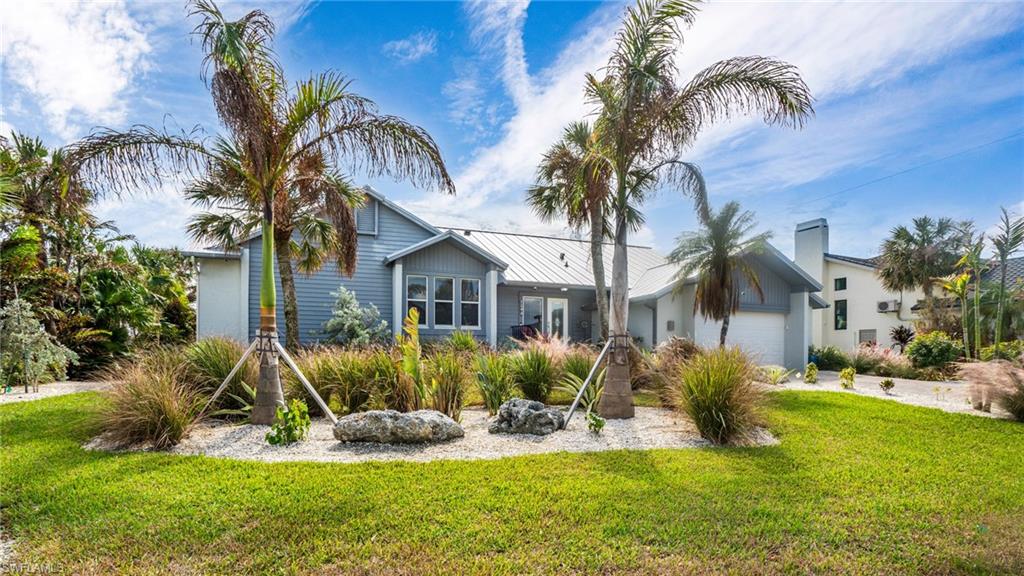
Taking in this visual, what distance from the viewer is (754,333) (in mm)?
19344

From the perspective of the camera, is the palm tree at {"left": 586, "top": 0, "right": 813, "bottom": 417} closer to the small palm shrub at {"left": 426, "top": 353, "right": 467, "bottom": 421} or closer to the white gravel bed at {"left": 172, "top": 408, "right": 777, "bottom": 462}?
the white gravel bed at {"left": 172, "top": 408, "right": 777, "bottom": 462}

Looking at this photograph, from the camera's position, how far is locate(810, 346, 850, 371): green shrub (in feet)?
66.8

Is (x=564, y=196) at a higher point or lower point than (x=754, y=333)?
higher

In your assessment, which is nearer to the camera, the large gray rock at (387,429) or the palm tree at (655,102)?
the large gray rock at (387,429)

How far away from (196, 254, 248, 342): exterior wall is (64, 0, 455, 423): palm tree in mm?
8038

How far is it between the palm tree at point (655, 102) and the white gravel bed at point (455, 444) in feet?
3.49

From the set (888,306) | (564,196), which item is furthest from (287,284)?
(888,306)

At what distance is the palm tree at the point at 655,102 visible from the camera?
7.80 meters

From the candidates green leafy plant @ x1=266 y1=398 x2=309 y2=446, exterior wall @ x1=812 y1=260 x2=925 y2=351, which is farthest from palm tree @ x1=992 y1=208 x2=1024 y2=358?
green leafy plant @ x1=266 y1=398 x2=309 y2=446

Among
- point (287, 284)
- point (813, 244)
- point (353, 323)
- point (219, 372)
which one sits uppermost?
point (813, 244)

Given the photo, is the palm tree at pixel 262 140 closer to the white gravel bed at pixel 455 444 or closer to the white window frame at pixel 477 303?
the white gravel bed at pixel 455 444

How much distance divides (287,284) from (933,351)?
1972 cm

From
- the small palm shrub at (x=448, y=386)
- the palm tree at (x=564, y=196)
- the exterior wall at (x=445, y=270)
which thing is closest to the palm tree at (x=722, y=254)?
the palm tree at (x=564, y=196)

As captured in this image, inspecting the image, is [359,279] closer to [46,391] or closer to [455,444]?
[46,391]
